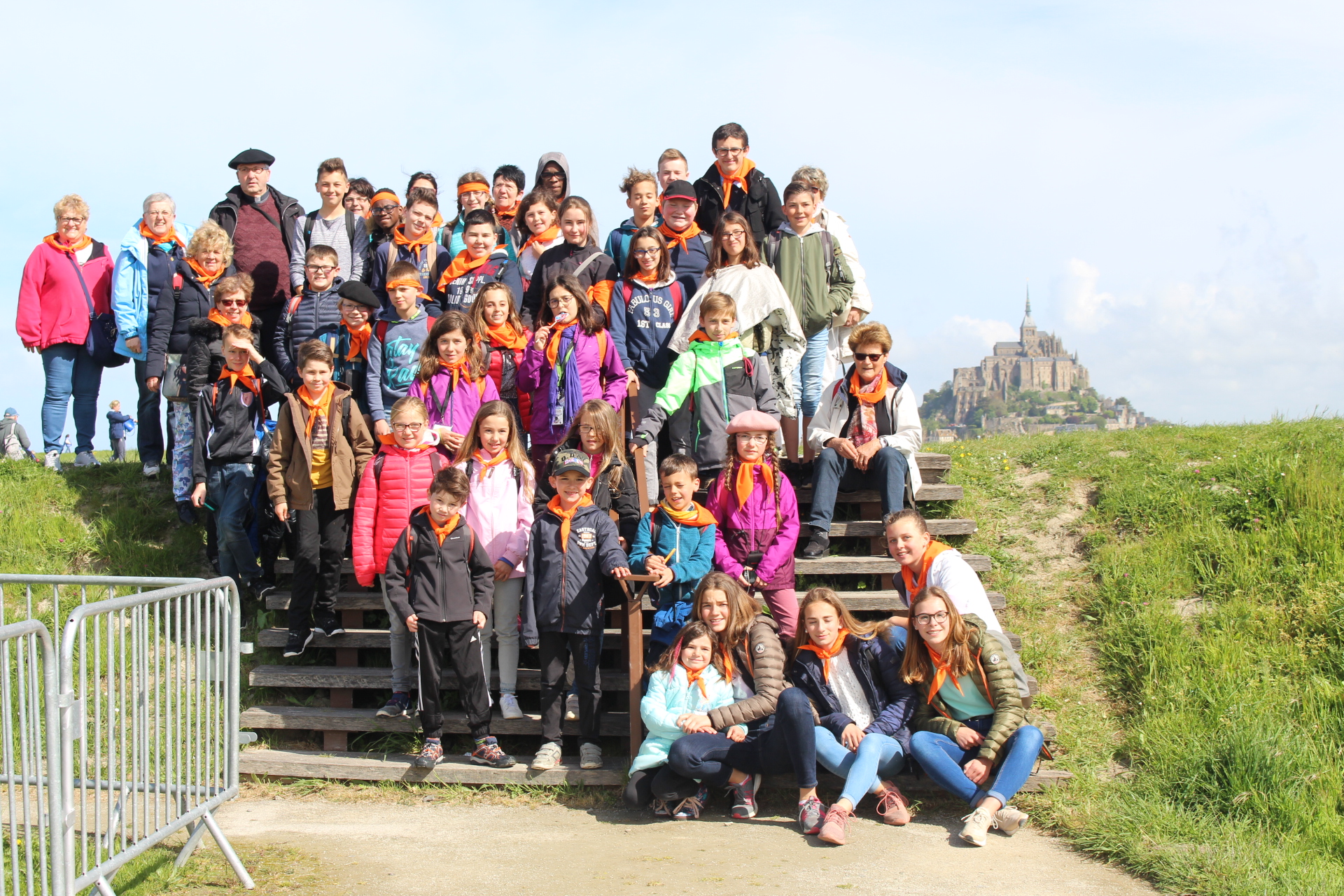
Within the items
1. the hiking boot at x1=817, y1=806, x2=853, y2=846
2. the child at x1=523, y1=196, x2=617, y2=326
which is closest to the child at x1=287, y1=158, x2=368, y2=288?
the child at x1=523, y1=196, x2=617, y2=326

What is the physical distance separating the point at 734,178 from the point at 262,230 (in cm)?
393

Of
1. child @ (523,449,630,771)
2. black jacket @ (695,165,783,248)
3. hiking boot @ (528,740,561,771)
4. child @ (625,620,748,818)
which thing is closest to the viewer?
child @ (625,620,748,818)

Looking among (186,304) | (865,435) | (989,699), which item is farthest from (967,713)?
(186,304)

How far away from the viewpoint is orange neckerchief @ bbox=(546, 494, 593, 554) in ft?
19.0

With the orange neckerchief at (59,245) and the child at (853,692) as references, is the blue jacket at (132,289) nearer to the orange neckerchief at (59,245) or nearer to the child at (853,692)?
the orange neckerchief at (59,245)

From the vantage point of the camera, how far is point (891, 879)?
4367 mm

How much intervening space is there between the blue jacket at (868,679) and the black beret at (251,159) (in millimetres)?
6303

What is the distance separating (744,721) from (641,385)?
293 centimetres

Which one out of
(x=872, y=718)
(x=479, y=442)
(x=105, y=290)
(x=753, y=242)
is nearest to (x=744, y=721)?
(x=872, y=718)

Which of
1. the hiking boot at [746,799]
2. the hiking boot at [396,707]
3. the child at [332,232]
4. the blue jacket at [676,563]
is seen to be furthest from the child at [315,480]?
the hiking boot at [746,799]

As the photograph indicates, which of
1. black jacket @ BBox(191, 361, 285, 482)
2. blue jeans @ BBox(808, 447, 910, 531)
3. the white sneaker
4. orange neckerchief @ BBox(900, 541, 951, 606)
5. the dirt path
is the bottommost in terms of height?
the dirt path

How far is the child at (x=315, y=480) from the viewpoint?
6.39m

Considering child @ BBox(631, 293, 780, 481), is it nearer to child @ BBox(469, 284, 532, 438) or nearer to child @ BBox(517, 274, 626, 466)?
child @ BBox(517, 274, 626, 466)

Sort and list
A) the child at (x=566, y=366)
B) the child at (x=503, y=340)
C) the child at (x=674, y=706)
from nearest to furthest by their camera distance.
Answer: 1. the child at (x=674, y=706)
2. the child at (x=566, y=366)
3. the child at (x=503, y=340)
